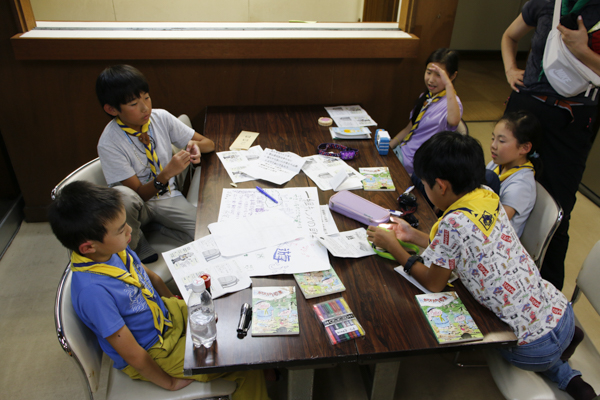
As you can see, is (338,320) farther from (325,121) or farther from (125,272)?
(325,121)

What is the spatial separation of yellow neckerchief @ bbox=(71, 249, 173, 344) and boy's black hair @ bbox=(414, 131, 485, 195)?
0.98 m

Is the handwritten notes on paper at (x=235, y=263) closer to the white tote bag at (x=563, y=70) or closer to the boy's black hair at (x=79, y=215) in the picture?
the boy's black hair at (x=79, y=215)

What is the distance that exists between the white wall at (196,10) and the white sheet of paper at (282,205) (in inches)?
134

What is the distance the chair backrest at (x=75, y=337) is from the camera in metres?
1.12

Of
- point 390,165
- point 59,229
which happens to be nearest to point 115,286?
point 59,229

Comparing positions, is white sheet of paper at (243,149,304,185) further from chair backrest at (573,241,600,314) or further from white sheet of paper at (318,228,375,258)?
chair backrest at (573,241,600,314)

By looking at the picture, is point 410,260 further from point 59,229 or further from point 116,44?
point 116,44

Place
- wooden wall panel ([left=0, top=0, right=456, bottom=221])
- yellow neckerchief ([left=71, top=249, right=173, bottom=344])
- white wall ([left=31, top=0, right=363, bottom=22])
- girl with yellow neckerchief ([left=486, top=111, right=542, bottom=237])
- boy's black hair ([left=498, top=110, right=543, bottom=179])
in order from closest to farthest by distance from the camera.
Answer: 1. yellow neckerchief ([left=71, top=249, right=173, bottom=344])
2. girl with yellow neckerchief ([left=486, top=111, right=542, bottom=237])
3. boy's black hair ([left=498, top=110, right=543, bottom=179])
4. wooden wall panel ([left=0, top=0, right=456, bottom=221])
5. white wall ([left=31, top=0, right=363, bottom=22])

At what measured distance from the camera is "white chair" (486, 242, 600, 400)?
129 cm

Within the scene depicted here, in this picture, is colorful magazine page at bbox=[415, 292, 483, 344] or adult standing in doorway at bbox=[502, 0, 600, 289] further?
adult standing in doorway at bbox=[502, 0, 600, 289]

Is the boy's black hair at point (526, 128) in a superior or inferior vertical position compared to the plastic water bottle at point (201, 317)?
superior

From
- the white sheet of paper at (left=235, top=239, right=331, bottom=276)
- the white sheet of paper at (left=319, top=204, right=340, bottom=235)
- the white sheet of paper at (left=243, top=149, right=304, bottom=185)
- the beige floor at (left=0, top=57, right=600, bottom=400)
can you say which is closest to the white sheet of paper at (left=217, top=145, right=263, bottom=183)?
the white sheet of paper at (left=243, top=149, right=304, bottom=185)

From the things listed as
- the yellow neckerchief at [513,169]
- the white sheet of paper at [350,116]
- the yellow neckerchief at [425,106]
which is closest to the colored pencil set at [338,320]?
the yellow neckerchief at [513,169]

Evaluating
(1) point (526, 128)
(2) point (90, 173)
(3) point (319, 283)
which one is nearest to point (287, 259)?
(3) point (319, 283)
